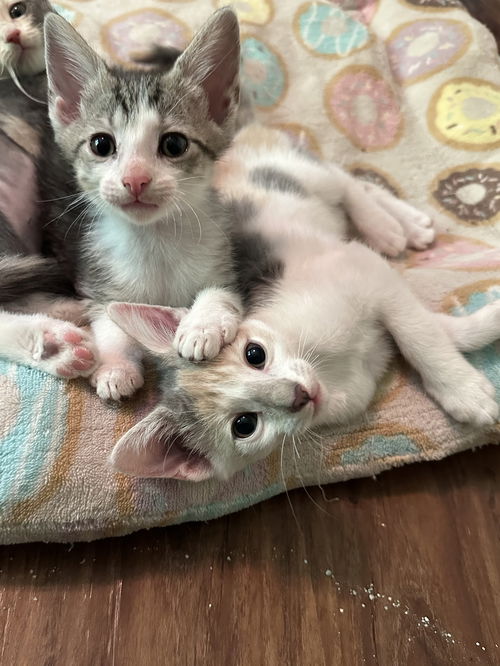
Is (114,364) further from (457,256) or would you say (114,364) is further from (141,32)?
(141,32)

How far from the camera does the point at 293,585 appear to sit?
113cm

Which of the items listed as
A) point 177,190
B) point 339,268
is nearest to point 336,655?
point 339,268

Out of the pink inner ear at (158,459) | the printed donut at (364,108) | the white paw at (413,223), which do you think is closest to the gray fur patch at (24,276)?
the pink inner ear at (158,459)

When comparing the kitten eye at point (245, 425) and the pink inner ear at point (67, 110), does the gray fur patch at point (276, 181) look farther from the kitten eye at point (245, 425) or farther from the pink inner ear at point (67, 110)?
the kitten eye at point (245, 425)

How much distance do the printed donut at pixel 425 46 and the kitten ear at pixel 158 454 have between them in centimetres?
164

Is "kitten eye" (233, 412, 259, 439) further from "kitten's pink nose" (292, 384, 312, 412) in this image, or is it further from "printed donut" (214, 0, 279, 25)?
"printed donut" (214, 0, 279, 25)

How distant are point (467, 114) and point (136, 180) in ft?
4.50

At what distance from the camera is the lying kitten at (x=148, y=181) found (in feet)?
3.35

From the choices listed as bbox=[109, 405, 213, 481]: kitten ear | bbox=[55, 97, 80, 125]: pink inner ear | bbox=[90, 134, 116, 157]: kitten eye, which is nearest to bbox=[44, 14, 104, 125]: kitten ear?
bbox=[55, 97, 80, 125]: pink inner ear

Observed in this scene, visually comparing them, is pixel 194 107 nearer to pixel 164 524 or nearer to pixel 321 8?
pixel 164 524

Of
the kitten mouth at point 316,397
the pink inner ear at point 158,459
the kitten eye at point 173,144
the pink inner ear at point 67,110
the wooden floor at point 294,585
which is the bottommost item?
the wooden floor at point 294,585

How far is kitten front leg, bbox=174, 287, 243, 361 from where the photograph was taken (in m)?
1.02

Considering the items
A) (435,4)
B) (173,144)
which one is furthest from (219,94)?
(435,4)

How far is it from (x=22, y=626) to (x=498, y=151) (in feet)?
6.05
